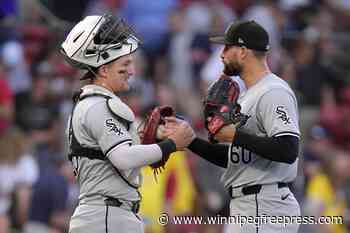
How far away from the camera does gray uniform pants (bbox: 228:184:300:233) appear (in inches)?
300

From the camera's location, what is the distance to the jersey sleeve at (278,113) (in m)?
7.46

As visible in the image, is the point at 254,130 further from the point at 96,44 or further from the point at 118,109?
the point at 96,44

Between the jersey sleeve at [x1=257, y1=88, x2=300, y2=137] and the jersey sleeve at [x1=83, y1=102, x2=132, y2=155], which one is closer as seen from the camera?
the jersey sleeve at [x1=83, y1=102, x2=132, y2=155]

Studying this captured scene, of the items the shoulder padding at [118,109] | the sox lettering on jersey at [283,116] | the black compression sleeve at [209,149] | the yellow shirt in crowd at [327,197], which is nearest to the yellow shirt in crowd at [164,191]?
the yellow shirt in crowd at [327,197]

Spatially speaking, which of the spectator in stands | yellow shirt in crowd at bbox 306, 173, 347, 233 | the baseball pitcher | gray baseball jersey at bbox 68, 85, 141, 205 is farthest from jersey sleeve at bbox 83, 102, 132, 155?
yellow shirt in crowd at bbox 306, 173, 347, 233

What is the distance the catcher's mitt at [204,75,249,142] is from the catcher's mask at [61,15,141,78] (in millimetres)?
691

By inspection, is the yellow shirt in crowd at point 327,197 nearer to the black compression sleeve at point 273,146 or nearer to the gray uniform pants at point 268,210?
the gray uniform pants at point 268,210

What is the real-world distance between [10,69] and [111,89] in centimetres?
625

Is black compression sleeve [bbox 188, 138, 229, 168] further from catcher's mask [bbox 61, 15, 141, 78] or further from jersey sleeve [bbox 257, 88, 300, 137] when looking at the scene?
catcher's mask [bbox 61, 15, 141, 78]

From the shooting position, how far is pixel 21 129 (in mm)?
12852

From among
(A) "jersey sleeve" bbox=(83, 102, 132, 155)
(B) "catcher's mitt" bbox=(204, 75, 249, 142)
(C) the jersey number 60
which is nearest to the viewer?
(A) "jersey sleeve" bbox=(83, 102, 132, 155)

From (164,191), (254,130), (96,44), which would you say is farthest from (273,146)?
(164,191)

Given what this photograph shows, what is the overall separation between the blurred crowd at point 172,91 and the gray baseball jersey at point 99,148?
12.2 ft

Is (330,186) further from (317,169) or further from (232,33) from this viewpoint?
(232,33)
